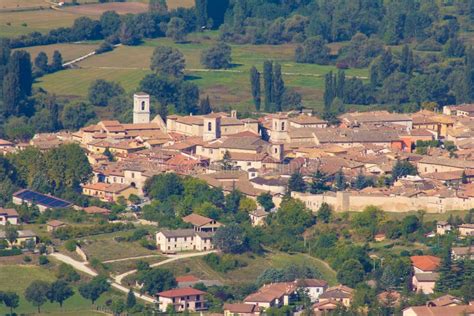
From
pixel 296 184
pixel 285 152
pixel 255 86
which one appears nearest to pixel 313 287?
pixel 296 184

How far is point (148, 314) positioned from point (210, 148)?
18691 mm

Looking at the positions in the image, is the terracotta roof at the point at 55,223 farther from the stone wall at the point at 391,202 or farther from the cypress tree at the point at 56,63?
the cypress tree at the point at 56,63

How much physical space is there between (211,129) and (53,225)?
1289 cm

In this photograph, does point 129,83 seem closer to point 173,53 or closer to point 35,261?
point 173,53

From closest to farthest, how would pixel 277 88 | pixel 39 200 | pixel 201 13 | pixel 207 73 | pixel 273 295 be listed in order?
1. pixel 273 295
2. pixel 39 200
3. pixel 277 88
4. pixel 207 73
5. pixel 201 13

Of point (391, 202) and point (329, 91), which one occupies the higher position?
point (391, 202)

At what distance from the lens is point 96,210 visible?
260 feet

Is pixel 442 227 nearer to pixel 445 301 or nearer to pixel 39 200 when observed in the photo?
pixel 445 301

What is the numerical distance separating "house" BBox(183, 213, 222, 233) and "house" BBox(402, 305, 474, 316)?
1129 cm

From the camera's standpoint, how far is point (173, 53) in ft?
356

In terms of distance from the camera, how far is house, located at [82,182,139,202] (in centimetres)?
8181

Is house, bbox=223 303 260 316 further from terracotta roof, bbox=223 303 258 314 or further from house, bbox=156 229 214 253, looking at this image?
house, bbox=156 229 214 253

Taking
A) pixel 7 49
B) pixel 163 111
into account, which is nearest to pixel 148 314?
pixel 163 111

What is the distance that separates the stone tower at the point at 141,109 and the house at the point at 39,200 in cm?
1297
